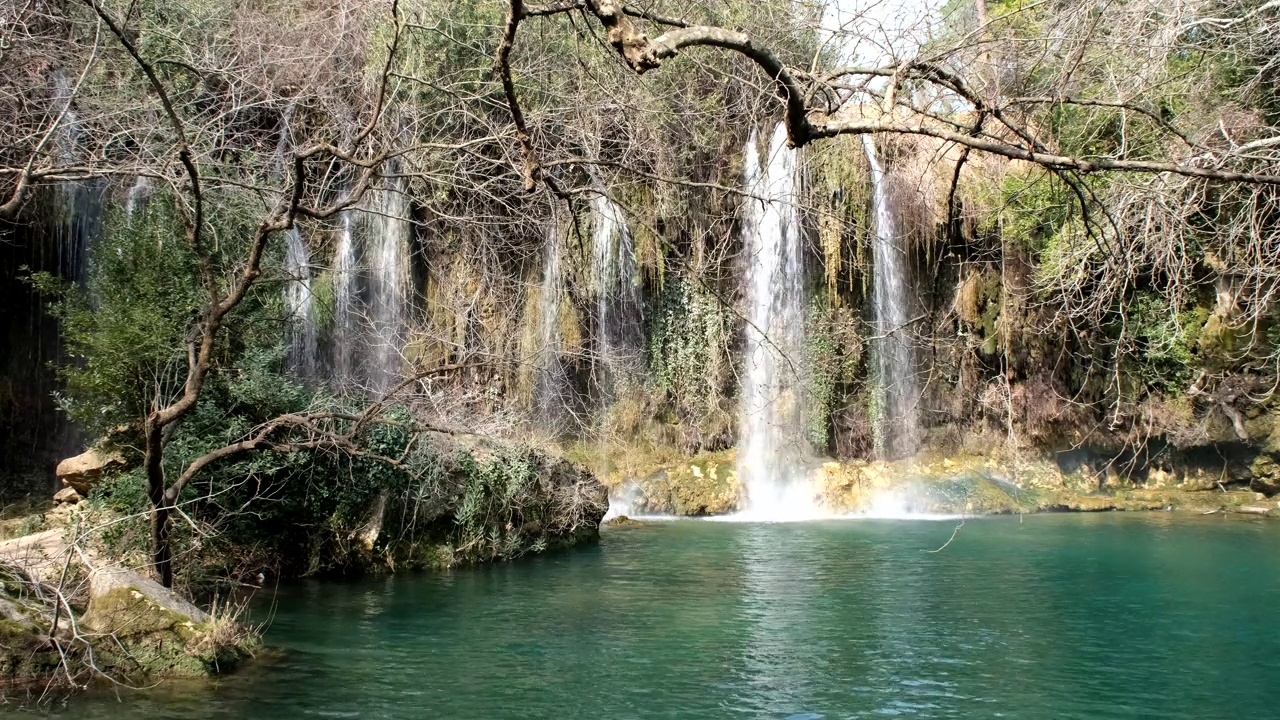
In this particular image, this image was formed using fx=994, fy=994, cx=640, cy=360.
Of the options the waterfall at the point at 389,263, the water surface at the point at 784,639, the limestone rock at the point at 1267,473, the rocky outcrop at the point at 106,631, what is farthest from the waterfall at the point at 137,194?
the limestone rock at the point at 1267,473

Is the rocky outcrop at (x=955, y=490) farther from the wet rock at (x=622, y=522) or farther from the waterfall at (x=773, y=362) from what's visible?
the wet rock at (x=622, y=522)

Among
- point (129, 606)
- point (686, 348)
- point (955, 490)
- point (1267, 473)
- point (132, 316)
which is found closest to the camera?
point (129, 606)

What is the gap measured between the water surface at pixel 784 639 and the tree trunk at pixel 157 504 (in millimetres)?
1100

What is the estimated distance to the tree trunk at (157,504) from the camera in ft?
23.3

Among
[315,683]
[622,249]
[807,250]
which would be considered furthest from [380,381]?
[315,683]

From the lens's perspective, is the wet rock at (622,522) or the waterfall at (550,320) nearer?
the wet rock at (622,522)

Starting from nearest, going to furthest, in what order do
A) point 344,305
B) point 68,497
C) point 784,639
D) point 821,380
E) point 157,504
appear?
point 157,504 < point 784,639 < point 68,497 < point 344,305 < point 821,380

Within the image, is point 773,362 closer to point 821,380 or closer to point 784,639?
point 821,380

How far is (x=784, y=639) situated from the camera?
8.11 metres

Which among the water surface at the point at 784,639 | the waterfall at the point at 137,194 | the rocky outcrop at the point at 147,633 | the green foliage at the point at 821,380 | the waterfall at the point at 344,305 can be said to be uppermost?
the waterfall at the point at 137,194

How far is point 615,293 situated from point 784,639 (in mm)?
12207

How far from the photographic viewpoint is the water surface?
643 centimetres

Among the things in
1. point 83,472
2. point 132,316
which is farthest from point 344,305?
point 132,316

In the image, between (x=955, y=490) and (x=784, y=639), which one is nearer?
(x=784, y=639)
